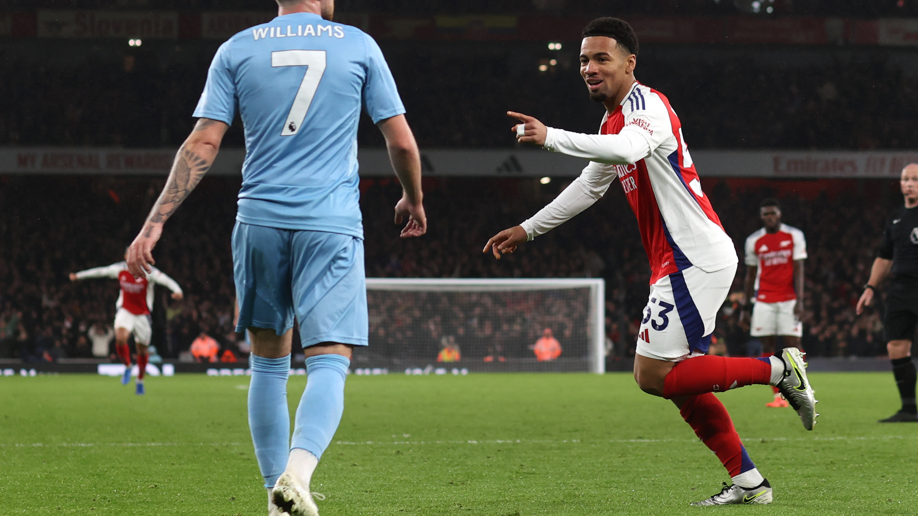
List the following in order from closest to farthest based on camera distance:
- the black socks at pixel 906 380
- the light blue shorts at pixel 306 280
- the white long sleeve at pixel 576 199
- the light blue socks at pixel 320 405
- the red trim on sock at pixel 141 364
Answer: the light blue socks at pixel 320 405 → the light blue shorts at pixel 306 280 → the white long sleeve at pixel 576 199 → the black socks at pixel 906 380 → the red trim on sock at pixel 141 364

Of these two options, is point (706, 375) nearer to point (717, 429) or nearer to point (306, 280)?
point (717, 429)

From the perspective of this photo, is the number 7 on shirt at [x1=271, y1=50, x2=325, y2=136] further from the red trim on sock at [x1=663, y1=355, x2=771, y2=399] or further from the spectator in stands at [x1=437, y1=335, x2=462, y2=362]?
the spectator in stands at [x1=437, y1=335, x2=462, y2=362]

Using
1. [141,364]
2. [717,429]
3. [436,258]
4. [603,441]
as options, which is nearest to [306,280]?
[717,429]

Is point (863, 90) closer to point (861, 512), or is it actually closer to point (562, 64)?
point (562, 64)

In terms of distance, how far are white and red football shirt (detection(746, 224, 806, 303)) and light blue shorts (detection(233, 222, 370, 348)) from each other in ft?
25.1

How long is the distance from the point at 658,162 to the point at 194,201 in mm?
24362

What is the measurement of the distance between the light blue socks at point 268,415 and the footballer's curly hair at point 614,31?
6.29ft

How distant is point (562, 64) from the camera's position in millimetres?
28109

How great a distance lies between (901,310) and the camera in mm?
8242

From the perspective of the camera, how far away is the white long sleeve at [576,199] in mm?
4508

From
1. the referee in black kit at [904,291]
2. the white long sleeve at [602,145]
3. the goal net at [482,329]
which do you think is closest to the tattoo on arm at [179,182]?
the white long sleeve at [602,145]

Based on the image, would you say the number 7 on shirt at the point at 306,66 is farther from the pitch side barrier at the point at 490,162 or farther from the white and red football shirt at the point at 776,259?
the pitch side barrier at the point at 490,162

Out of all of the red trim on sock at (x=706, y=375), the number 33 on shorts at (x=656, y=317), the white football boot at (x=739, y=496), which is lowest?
the white football boot at (x=739, y=496)

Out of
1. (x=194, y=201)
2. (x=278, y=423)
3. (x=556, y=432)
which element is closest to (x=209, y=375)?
(x=194, y=201)
